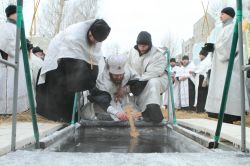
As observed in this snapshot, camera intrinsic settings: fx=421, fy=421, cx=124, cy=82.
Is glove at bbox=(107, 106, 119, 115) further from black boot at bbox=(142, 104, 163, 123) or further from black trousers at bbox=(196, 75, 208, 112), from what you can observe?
black trousers at bbox=(196, 75, 208, 112)

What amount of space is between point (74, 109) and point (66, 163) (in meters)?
2.98

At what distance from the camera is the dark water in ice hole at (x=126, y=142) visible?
11.7ft

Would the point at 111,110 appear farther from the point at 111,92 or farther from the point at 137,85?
the point at 137,85

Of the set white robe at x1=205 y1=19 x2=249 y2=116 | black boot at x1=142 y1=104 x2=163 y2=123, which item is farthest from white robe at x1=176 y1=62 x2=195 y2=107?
black boot at x1=142 y1=104 x2=163 y2=123

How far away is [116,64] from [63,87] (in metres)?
0.80

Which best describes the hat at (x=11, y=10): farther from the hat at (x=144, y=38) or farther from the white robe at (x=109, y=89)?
the hat at (x=144, y=38)

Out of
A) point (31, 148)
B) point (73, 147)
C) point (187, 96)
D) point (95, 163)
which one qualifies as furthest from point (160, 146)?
point (187, 96)

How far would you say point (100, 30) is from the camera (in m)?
4.81

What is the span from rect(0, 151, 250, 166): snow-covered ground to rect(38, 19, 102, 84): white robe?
248 centimetres

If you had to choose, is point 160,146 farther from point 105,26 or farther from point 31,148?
point 105,26

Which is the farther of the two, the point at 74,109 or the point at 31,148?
the point at 74,109

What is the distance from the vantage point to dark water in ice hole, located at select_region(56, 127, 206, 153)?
11.7 ft

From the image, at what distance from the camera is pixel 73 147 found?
3674 mm

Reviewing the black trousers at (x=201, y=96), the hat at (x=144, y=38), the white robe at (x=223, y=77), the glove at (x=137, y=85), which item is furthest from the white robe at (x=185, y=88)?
the glove at (x=137, y=85)
